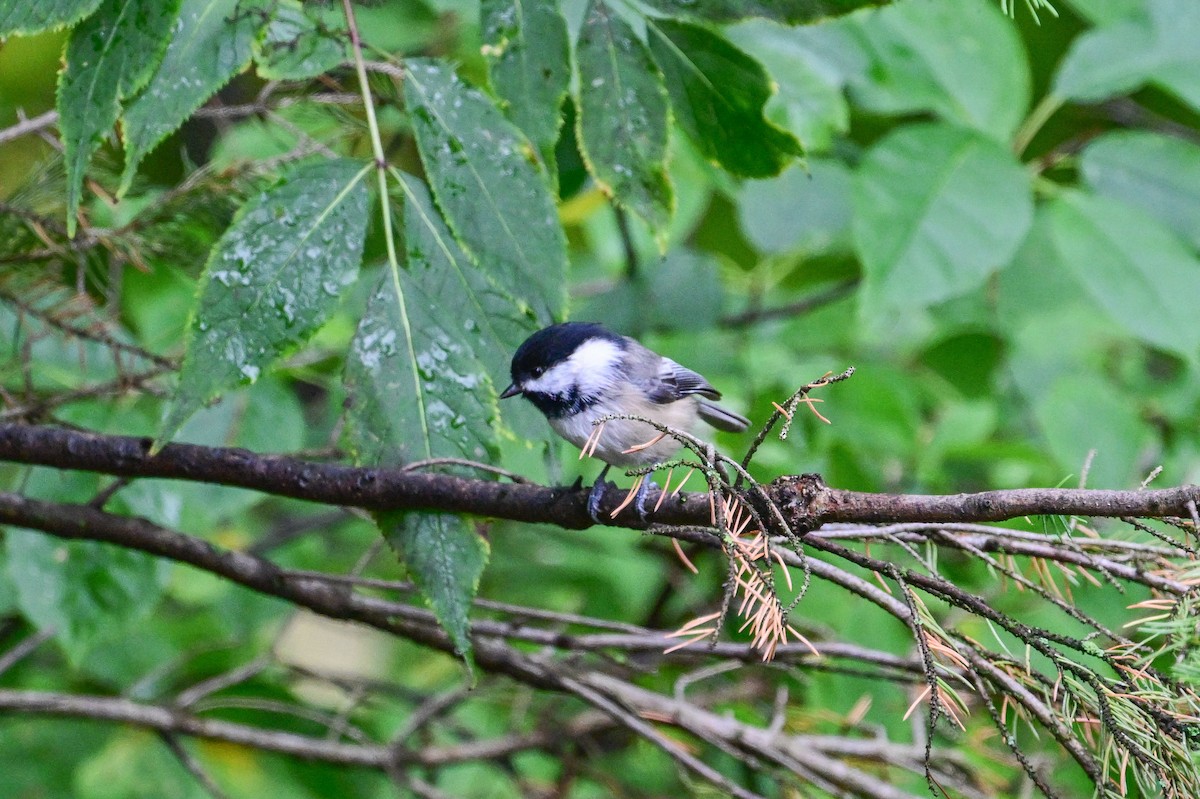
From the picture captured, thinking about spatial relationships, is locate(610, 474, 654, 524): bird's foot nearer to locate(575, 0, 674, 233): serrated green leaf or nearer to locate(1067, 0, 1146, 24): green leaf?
locate(575, 0, 674, 233): serrated green leaf

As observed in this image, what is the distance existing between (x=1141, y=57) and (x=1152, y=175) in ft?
0.98

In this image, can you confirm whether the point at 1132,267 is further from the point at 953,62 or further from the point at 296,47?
the point at 296,47

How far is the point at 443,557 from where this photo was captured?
1.43m

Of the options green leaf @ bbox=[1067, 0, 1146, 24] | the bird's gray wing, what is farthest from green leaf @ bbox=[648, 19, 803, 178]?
green leaf @ bbox=[1067, 0, 1146, 24]

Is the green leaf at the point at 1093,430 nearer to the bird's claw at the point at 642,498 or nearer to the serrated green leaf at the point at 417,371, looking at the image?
the bird's claw at the point at 642,498

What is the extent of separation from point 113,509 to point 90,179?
671 millimetres

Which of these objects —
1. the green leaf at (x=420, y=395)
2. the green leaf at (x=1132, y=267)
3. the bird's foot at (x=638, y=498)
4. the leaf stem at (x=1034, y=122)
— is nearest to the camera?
the bird's foot at (x=638, y=498)

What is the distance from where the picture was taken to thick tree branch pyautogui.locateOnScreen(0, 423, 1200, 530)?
42.8 inches

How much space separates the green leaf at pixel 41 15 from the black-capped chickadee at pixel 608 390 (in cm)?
86

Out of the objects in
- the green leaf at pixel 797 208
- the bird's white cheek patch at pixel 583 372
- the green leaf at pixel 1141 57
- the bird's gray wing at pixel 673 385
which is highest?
the green leaf at pixel 1141 57

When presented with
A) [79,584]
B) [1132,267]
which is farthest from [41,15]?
[1132,267]

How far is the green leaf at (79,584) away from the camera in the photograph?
2062mm

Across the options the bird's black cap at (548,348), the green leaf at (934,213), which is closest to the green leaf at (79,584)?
the bird's black cap at (548,348)

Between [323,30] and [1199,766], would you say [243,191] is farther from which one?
[1199,766]
